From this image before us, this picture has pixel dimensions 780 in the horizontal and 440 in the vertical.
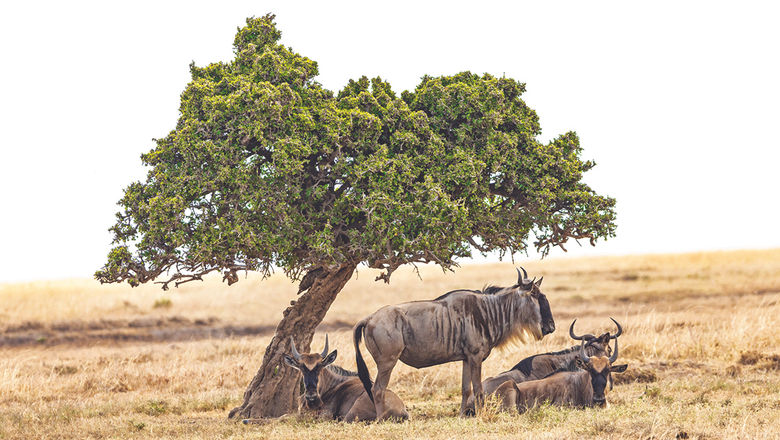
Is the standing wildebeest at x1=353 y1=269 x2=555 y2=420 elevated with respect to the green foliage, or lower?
lower

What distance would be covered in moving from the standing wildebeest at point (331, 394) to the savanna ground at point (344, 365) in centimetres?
40

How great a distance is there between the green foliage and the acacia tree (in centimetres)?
3

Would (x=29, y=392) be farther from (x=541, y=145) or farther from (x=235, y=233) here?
(x=541, y=145)

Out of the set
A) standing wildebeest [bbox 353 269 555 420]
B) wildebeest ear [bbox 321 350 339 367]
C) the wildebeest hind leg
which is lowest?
the wildebeest hind leg

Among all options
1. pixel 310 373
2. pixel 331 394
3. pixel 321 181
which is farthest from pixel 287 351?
pixel 321 181

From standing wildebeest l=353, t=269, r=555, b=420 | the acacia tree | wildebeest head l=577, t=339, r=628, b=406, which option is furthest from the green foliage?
wildebeest head l=577, t=339, r=628, b=406

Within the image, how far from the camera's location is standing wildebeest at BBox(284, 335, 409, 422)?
13617mm

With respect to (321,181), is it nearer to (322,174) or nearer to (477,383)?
(322,174)

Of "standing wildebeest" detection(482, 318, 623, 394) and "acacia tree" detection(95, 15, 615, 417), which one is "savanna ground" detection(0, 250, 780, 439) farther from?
"acacia tree" detection(95, 15, 615, 417)

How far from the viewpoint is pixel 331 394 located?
571 inches

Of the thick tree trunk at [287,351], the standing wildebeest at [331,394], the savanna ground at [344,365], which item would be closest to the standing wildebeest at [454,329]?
the standing wildebeest at [331,394]

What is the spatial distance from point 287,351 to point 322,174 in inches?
141

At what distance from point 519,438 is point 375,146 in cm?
569

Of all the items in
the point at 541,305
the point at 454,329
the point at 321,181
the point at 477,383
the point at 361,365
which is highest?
the point at 321,181
